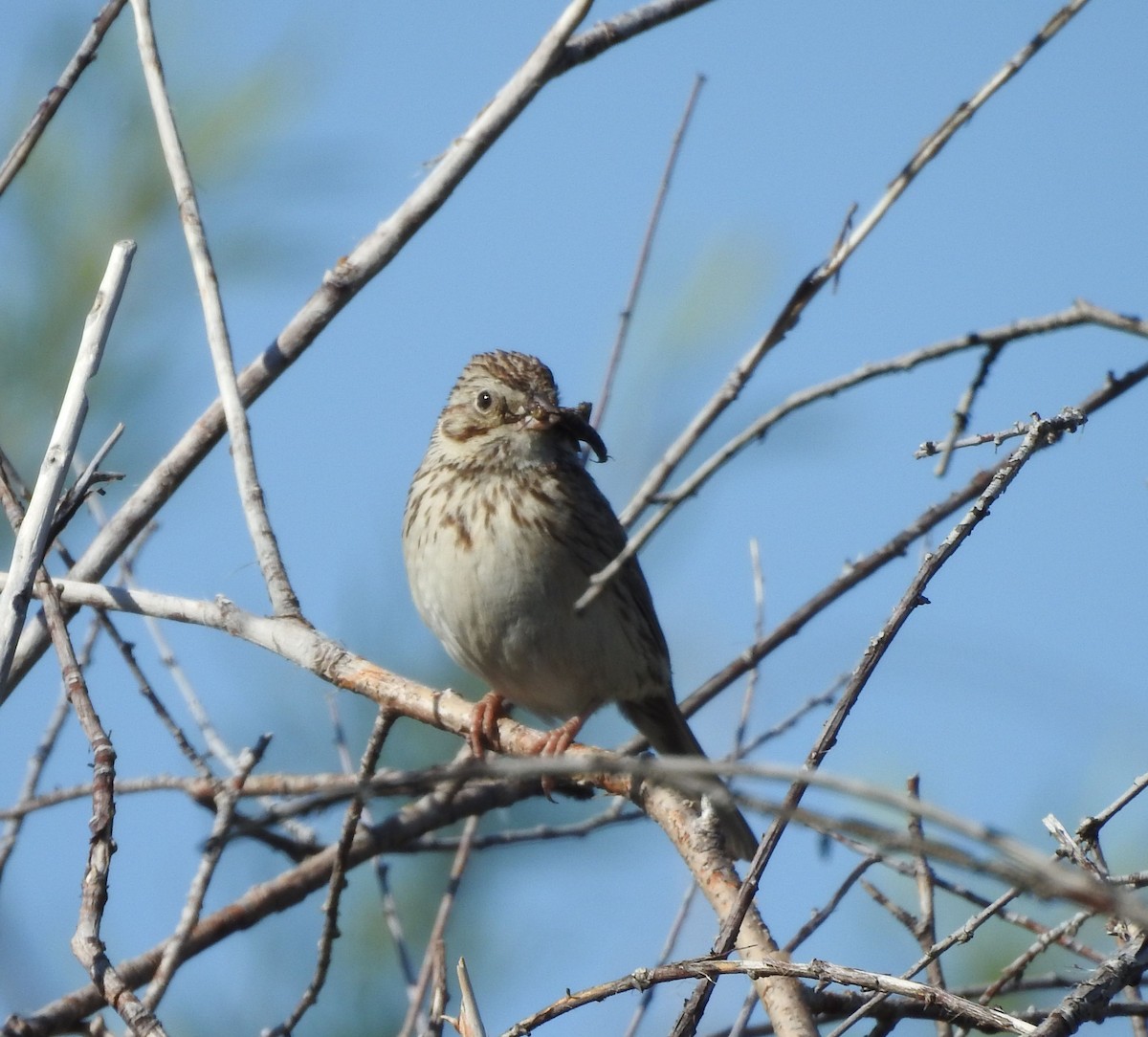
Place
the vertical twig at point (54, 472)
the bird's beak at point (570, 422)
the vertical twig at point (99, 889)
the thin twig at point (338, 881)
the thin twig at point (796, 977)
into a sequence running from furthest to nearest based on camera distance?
the bird's beak at point (570, 422) < the thin twig at point (338, 881) < the vertical twig at point (54, 472) < the vertical twig at point (99, 889) < the thin twig at point (796, 977)

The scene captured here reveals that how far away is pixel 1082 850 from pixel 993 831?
1.23 m

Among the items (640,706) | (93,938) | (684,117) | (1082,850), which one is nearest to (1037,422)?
(1082,850)

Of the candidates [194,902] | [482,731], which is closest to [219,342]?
[482,731]

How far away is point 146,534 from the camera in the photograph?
14.6 ft

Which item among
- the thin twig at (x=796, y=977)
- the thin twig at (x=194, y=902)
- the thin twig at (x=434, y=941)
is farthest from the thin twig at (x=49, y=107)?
the thin twig at (x=796, y=977)

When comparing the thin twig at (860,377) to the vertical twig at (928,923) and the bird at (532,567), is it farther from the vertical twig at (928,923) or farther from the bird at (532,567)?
the bird at (532,567)

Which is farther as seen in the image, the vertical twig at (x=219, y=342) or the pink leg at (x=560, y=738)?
the pink leg at (x=560, y=738)

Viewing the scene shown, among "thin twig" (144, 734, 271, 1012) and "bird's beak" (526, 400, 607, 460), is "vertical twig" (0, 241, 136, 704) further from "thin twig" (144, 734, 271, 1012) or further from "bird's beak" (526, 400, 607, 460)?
"bird's beak" (526, 400, 607, 460)

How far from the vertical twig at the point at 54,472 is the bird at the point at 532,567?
68.7 inches

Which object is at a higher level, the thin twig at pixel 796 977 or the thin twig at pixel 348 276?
the thin twig at pixel 348 276

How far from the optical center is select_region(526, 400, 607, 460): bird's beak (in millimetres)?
4477

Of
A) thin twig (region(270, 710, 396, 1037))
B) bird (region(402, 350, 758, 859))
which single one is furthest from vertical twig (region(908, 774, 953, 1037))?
bird (region(402, 350, 758, 859))

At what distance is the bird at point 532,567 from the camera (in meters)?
4.64

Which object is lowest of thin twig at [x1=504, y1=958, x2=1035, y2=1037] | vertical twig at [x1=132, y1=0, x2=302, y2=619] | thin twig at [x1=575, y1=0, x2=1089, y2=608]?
thin twig at [x1=504, y1=958, x2=1035, y2=1037]
